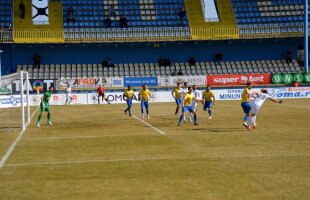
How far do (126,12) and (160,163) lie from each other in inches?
2013

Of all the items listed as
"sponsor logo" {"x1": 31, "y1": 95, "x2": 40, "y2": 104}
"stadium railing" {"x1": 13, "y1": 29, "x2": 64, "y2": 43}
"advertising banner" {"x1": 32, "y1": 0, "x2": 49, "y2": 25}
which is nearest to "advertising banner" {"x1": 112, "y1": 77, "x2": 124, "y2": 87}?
"sponsor logo" {"x1": 31, "y1": 95, "x2": 40, "y2": 104}

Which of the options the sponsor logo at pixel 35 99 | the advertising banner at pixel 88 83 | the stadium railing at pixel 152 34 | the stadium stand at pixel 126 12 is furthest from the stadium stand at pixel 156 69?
the sponsor logo at pixel 35 99

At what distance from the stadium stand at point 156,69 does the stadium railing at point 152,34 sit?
3.29m

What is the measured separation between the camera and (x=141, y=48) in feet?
212

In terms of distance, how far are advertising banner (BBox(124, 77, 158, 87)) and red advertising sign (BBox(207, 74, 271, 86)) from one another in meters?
5.36

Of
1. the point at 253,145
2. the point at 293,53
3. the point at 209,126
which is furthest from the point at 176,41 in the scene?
the point at 253,145

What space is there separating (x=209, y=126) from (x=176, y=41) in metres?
36.7

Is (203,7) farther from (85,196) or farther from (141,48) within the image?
(85,196)

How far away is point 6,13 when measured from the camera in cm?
6197

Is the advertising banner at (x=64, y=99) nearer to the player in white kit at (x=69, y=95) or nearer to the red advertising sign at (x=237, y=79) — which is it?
the player in white kit at (x=69, y=95)

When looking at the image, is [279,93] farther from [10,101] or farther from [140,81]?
[10,101]

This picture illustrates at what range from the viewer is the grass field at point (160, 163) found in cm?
1180

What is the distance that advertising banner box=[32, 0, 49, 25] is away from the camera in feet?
203

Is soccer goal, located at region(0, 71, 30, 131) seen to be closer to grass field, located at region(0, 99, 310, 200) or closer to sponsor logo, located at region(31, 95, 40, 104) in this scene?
grass field, located at region(0, 99, 310, 200)
